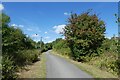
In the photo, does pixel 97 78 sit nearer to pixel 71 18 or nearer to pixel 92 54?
pixel 92 54

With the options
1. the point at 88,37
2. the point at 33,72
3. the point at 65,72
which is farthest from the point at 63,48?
the point at 33,72

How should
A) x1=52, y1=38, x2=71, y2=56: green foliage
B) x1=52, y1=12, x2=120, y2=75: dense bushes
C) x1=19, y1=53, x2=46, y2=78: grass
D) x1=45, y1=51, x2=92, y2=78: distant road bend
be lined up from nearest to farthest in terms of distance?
x1=19, y1=53, x2=46, y2=78: grass → x1=45, y1=51, x2=92, y2=78: distant road bend → x1=52, y1=12, x2=120, y2=75: dense bushes → x1=52, y1=38, x2=71, y2=56: green foliage

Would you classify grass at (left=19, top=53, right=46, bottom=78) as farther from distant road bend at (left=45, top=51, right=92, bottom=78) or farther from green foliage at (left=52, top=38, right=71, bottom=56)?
green foliage at (left=52, top=38, right=71, bottom=56)

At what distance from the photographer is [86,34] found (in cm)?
2814

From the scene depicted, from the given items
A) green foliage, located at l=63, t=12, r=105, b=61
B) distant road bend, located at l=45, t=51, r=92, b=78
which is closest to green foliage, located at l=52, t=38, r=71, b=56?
green foliage, located at l=63, t=12, r=105, b=61

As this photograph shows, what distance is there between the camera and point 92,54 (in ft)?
91.5

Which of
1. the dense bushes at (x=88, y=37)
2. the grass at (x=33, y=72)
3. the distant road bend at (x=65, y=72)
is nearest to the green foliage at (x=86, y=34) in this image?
the dense bushes at (x=88, y=37)

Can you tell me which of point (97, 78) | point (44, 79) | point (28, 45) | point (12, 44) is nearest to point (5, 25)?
point (12, 44)

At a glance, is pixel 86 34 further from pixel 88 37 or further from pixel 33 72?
pixel 33 72

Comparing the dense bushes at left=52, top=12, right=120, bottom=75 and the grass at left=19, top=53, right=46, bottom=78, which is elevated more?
Result: the dense bushes at left=52, top=12, right=120, bottom=75

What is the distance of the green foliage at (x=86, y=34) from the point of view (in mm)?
28172

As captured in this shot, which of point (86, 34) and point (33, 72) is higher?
point (86, 34)

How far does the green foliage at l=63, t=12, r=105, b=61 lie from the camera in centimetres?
2817

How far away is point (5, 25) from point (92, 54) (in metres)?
12.9
